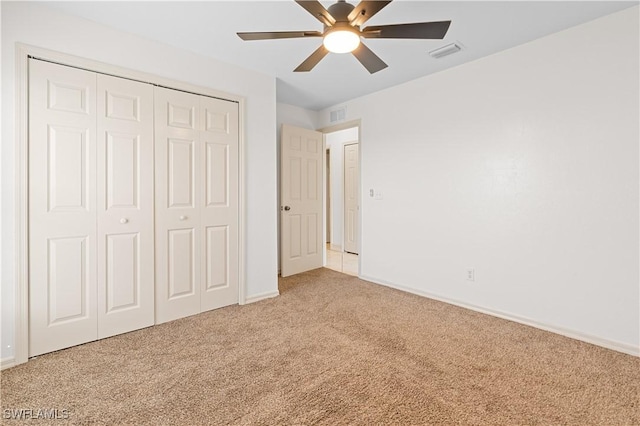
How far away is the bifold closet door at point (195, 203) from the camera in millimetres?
2738

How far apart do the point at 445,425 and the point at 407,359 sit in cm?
63

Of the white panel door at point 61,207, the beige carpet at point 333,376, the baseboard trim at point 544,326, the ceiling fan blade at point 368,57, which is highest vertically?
the ceiling fan blade at point 368,57

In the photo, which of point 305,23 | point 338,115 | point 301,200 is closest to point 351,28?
point 305,23

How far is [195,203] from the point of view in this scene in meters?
2.92

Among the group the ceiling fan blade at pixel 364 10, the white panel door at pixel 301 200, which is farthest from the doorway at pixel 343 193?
the ceiling fan blade at pixel 364 10

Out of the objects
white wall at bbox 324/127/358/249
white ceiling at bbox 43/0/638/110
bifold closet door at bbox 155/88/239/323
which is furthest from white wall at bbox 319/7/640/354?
white wall at bbox 324/127/358/249

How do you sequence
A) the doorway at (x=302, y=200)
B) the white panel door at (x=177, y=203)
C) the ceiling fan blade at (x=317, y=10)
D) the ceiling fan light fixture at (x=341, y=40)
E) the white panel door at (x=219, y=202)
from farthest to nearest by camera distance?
the doorway at (x=302, y=200) → the white panel door at (x=219, y=202) → the white panel door at (x=177, y=203) → the ceiling fan light fixture at (x=341, y=40) → the ceiling fan blade at (x=317, y=10)

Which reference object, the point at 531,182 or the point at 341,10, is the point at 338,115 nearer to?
the point at 531,182

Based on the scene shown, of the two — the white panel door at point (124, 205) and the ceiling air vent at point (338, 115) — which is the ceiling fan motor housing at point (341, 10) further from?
the ceiling air vent at point (338, 115)

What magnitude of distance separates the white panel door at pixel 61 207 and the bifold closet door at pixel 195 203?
0.50 meters

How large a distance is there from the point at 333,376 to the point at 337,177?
480 centimetres

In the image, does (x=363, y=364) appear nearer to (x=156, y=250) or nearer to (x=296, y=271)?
(x=156, y=250)

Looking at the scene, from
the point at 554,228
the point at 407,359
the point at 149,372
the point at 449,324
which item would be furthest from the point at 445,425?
the point at 554,228

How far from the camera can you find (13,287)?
206cm
